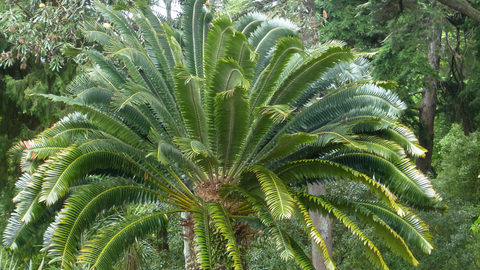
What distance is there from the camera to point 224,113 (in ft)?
18.6

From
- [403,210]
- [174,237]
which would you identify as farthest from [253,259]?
[403,210]

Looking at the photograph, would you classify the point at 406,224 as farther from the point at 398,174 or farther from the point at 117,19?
the point at 117,19

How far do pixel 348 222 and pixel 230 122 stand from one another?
6.49 feet

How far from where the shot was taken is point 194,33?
732 cm

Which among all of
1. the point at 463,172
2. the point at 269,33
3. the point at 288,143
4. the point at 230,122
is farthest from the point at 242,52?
the point at 463,172

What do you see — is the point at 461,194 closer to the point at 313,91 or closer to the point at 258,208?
the point at 313,91

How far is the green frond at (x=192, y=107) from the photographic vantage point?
5832 mm

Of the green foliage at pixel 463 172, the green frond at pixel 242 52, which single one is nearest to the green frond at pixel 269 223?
the green frond at pixel 242 52

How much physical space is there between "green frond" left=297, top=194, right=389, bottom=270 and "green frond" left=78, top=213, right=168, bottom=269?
2.11 meters

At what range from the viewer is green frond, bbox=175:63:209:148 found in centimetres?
583

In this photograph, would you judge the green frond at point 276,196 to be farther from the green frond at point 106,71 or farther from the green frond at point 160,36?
the green frond at point 106,71

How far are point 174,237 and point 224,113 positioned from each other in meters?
9.89

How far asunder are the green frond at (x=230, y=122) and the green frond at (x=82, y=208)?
1.27 metres

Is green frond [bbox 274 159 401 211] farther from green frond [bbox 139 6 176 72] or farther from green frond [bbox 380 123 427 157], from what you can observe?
green frond [bbox 139 6 176 72]
